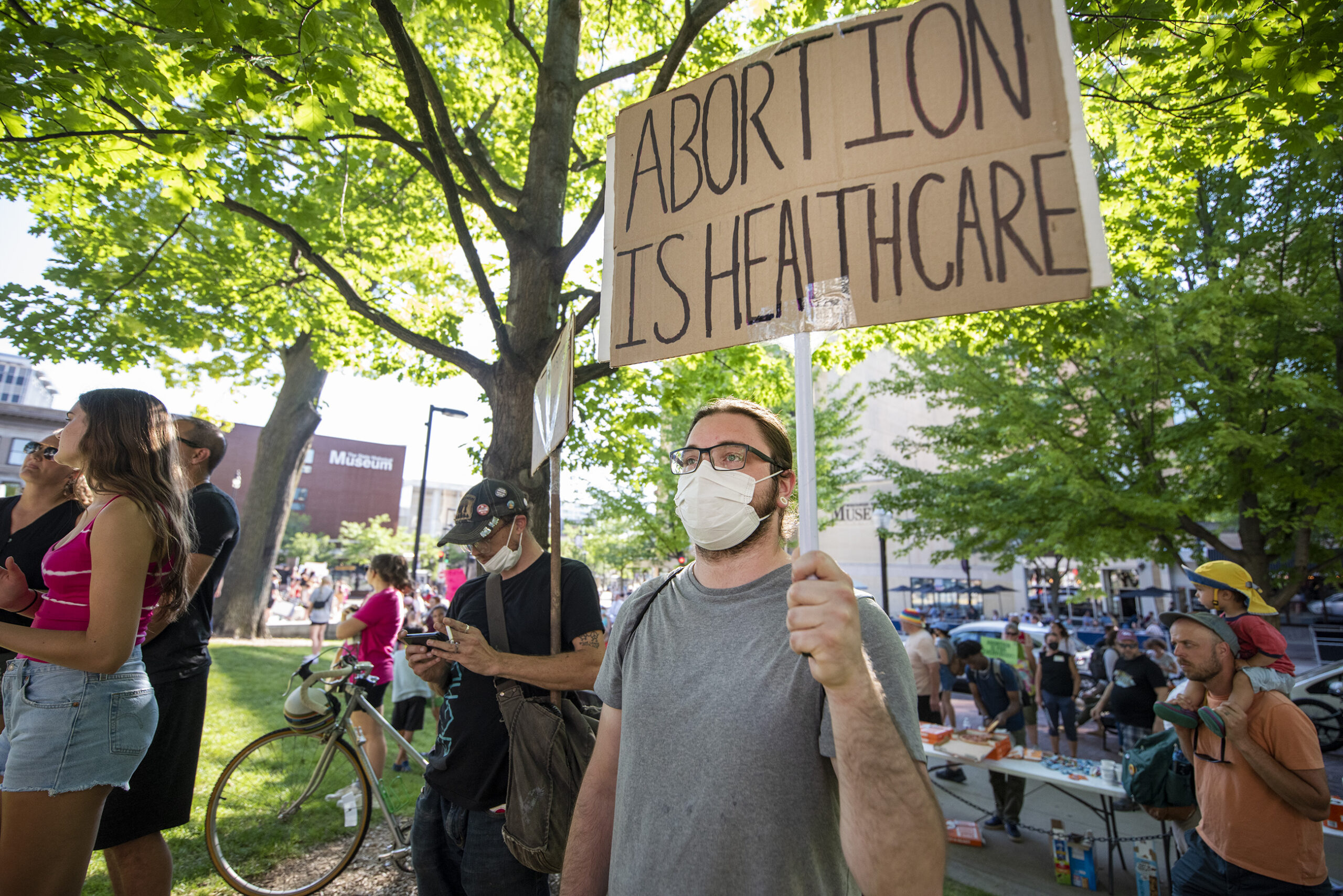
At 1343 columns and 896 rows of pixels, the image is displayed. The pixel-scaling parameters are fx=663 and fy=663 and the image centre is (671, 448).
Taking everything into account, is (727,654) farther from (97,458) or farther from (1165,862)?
(1165,862)

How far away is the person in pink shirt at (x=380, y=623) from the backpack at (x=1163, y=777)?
5.89 m

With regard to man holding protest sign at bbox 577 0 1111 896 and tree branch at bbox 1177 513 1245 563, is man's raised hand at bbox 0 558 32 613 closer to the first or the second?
man holding protest sign at bbox 577 0 1111 896

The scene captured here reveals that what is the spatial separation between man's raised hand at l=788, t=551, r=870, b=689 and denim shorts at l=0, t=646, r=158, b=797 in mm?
2510

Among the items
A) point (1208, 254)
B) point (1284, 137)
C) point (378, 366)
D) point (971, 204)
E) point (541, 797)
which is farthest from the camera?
point (1208, 254)

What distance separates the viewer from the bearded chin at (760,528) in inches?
71.4

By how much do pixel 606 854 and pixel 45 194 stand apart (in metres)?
8.03

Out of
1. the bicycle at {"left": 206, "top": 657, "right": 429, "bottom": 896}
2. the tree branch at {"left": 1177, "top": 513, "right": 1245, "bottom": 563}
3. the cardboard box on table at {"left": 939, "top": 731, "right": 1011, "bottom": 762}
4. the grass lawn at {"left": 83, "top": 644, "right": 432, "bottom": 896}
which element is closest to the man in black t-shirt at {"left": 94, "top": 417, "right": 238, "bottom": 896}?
the bicycle at {"left": 206, "top": 657, "right": 429, "bottom": 896}

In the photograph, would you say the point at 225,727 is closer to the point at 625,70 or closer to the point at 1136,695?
the point at 625,70

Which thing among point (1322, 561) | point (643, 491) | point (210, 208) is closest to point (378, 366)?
point (210, 208)

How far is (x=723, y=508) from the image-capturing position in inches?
70.7

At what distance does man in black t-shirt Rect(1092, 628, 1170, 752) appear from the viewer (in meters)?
7.59

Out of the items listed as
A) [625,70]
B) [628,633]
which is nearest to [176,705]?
[628,633]

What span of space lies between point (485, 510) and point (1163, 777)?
4575mm

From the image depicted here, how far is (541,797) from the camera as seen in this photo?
2.29 m
